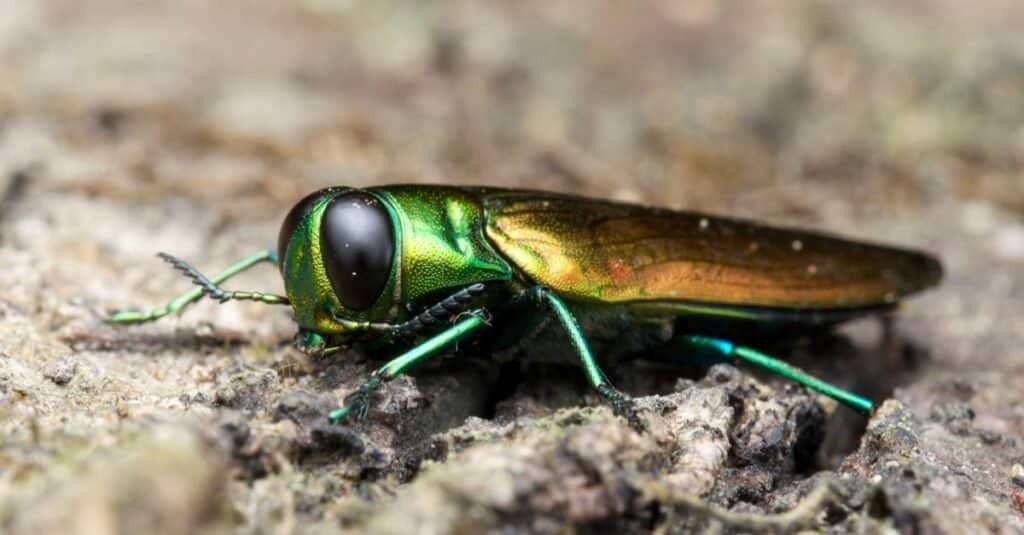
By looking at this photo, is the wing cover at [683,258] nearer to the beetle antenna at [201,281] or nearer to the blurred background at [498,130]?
the blurred background at [498,130]

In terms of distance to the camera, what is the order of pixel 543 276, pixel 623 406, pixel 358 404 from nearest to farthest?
pixel 358 404 < pixel 623 406 < pixel 543 276

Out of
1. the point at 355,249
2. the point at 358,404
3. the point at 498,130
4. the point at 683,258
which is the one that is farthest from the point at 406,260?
the point at 498,130

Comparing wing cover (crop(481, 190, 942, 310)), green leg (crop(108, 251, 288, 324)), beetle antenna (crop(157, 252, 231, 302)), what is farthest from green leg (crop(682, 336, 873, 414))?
beetle antenna (crop(157, 252, 231, 302))

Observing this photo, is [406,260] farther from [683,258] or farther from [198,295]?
[683,258]

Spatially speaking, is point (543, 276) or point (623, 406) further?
point (543, 276)

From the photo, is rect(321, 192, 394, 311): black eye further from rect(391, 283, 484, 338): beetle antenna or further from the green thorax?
rect(391, 283, 484, 338): beetle antenna

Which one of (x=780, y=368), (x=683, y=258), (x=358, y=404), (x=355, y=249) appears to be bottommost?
(x=780, y=368)
